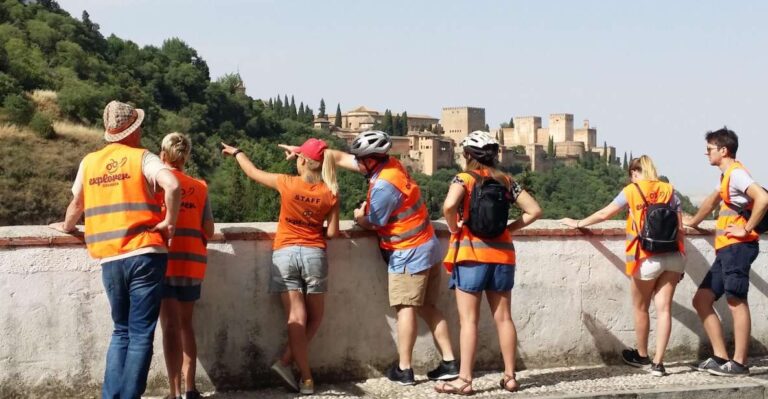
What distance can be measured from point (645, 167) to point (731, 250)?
811 millimetres

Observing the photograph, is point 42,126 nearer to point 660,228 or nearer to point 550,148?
point 660,228

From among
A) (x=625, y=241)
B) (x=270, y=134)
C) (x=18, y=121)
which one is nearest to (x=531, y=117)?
(x=270, y=134)

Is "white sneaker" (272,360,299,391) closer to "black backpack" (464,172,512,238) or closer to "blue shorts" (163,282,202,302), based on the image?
"blue shorts" (163,282,202,302)

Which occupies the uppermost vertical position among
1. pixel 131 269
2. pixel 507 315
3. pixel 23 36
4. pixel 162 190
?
pixel 23 36

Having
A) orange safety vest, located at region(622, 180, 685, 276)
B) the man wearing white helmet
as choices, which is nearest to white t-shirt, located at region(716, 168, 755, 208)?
orange safety vest, located at region(622, 180, 685, 276)

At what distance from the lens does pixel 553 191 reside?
14738cm

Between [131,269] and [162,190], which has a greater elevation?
[162,190]

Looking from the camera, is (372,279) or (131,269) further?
(372,279)

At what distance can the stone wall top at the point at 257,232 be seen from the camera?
5.58 metres

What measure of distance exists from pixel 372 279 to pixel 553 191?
143260 mm

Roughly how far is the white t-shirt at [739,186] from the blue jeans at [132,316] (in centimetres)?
377

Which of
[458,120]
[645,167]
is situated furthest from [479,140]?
[458,120]

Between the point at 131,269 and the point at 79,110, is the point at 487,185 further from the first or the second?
the point at 79,110

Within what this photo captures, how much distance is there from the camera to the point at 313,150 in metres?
5.86
